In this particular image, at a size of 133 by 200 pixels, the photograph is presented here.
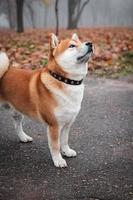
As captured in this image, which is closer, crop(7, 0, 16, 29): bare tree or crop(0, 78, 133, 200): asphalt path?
crop(0, 78, 133, 200): asphalt path

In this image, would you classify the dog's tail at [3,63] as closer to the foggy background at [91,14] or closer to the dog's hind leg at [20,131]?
the dog's hind leg at [20,131]

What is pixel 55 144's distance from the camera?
4406 mm

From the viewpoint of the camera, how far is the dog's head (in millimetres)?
4109

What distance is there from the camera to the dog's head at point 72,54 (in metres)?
4.11

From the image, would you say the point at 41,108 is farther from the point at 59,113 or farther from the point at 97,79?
the point at 97,79

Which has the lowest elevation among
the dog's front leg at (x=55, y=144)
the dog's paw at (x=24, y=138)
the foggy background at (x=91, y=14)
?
the foggy background at (x=91, y=14)

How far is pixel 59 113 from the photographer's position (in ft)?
14.1

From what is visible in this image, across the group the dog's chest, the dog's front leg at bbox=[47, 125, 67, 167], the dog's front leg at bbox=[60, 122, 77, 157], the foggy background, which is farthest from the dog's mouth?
the foggy background

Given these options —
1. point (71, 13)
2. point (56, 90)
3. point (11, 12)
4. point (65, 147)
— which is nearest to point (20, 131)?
point (65, 147)

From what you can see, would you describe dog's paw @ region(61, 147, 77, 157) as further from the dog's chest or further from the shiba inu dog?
the dog's chest

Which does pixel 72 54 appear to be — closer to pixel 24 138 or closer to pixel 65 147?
pixel 65 147

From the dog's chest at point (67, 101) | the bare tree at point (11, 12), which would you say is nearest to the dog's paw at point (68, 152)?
the dog's chest at point (67, 101)

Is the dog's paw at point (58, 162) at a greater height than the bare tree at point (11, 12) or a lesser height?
greater

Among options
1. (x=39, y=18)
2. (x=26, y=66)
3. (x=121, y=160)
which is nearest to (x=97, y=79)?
(x=26, y=66)
